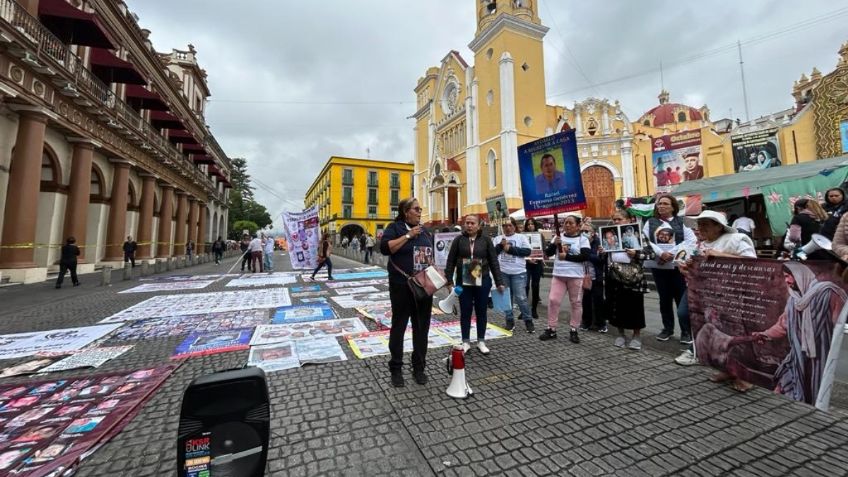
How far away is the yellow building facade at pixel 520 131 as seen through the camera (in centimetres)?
2481

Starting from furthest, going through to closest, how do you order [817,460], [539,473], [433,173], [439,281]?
1. [433,173]
2. [439,281]
3. [817,460]
4. [539,473]

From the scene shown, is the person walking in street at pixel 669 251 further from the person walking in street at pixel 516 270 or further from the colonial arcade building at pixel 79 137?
the colonial arcade building at pixel 79 137

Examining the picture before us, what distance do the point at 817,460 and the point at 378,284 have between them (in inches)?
366

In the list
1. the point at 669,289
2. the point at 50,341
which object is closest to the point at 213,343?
the point at 50,341

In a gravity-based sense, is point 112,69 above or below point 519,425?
above

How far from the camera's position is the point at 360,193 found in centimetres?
5291

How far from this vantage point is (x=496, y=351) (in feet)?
13.8

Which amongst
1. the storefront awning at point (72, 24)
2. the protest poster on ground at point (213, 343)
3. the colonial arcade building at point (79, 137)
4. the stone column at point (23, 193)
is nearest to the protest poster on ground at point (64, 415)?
the protest poster on ground at point (213, 343)

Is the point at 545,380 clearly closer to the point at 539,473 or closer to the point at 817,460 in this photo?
the point at 539,473

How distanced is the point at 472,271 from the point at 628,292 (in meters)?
2.18

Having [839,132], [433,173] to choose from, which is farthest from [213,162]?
[839,132]

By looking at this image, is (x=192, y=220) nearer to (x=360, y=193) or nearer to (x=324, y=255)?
(x=324, y=255)

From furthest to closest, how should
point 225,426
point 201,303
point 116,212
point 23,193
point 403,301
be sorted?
point 116,212 → point 23,193 → point 201,303 → point 403,301 → point 225,426

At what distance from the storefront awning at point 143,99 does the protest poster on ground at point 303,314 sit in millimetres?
17440
